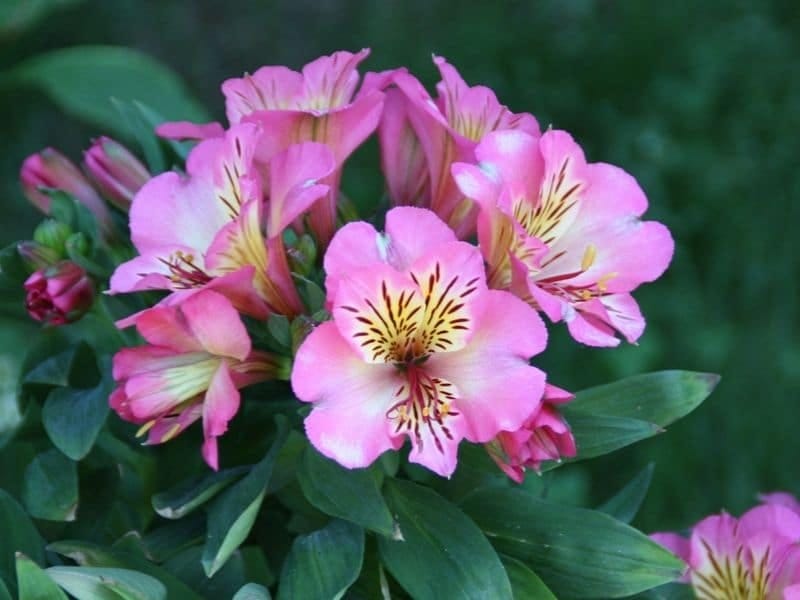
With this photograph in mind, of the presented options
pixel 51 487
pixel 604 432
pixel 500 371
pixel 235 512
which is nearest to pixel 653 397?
pixel 604 432

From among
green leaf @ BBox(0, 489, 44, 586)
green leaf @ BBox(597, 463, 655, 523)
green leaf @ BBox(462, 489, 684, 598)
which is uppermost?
green leaf @ BBox(462, 489, 684, 598)

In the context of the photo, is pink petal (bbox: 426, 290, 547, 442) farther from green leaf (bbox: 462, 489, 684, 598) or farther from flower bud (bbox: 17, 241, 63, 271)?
flower bud (bbox: 17, 241, 63, 271)

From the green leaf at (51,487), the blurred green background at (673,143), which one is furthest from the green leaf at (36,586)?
the blurred green background at (673,143)

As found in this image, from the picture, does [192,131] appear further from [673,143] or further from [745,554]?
[673,143]

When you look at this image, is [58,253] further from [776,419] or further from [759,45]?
[759,45]

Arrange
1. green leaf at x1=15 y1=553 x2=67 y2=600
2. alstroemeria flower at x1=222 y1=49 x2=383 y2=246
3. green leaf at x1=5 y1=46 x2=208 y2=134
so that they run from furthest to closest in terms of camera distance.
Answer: green leaf at x1=5 y1=46 x2=208 y2=134, alstroemeria flower at x1=222 y1=49 x2=383 y2=246, green leaf at x1=15 y1=553 x2=67 y2=600

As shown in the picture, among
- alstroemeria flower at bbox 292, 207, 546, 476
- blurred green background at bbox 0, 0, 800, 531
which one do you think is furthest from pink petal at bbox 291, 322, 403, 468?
blurred green background at bbox 0, 0, 800, 531

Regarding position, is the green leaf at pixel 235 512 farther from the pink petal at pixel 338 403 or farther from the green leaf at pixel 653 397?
the green leaf at pixel 653 397
